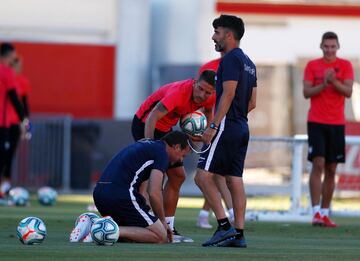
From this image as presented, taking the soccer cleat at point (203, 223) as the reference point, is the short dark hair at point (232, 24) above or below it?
above

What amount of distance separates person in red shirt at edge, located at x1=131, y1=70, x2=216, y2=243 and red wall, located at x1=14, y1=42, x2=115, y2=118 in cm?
1316

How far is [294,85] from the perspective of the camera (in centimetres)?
2495

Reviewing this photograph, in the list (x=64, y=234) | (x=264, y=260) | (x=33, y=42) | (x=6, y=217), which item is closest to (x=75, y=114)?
(x=33, y=42)

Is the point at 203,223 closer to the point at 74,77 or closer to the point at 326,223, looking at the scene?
the point at 326,223

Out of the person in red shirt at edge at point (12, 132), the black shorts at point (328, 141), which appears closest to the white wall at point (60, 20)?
the person in red shirt at edge at point (12, 132)

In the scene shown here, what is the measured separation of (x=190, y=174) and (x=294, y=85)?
3038mm

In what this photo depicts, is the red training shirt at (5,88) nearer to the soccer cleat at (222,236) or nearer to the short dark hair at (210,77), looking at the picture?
the short dark hair at (210,77)

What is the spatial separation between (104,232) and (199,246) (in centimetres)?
96

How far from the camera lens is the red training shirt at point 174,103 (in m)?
11.5

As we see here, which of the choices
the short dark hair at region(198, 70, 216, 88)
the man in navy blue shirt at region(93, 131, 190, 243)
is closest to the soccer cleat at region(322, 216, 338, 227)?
the short dark hair at region(198, 70, 216, 88)

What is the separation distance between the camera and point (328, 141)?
585 inches

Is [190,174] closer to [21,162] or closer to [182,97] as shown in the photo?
[21,162]

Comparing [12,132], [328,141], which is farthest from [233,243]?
A: [12,132]

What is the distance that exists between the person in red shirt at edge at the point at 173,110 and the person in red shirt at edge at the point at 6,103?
635 centimetres
